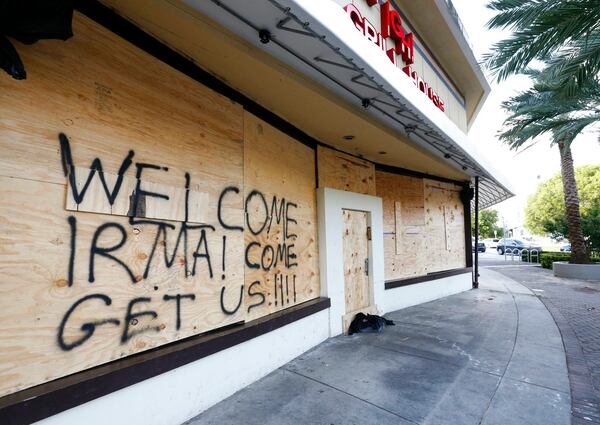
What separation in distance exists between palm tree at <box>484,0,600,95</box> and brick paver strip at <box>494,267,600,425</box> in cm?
459

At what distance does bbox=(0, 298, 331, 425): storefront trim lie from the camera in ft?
6.50

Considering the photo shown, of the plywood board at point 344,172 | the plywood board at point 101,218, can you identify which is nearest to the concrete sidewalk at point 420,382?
the plywood board at point 101,218

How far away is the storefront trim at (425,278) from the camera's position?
730 cm

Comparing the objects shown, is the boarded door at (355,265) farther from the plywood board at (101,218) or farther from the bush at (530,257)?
the bush at (530,257)

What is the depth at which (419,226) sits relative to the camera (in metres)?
8.66

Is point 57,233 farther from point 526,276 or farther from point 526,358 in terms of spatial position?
point 526,276

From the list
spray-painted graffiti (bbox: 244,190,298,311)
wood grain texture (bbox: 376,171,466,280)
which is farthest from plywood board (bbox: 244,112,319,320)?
wood grain texture (bbox: 376,171,466,280)

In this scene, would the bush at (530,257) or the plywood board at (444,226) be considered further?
the bush at (530,257)

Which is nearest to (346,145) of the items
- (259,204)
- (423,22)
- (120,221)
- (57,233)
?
(259,204)

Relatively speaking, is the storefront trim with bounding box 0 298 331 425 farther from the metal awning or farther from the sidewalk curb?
the sidewalk curb

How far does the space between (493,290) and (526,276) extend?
500 centimetres

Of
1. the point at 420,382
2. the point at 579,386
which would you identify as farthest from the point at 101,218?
the point at 579,386

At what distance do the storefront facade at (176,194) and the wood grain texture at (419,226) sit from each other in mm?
2419

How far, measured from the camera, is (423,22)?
7246mm
